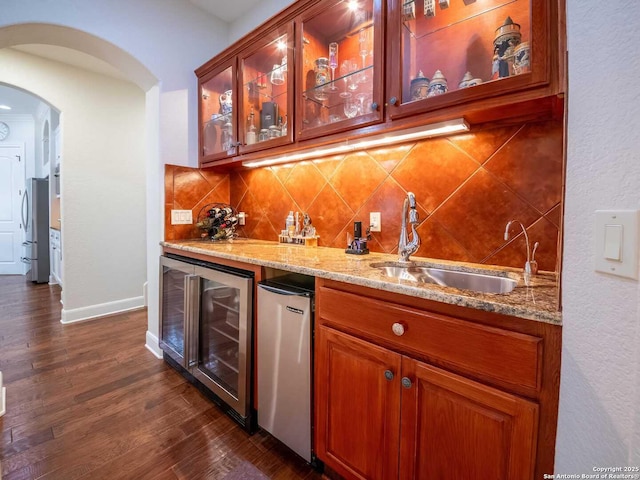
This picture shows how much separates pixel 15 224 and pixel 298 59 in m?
6.59

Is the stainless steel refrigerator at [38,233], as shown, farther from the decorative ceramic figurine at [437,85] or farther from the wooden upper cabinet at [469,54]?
the decorative ceramic figurine at [437,85]

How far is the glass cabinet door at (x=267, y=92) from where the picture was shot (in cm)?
170

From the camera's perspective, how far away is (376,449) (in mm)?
1032

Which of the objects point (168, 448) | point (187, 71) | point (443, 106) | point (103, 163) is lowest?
point (168, 448)

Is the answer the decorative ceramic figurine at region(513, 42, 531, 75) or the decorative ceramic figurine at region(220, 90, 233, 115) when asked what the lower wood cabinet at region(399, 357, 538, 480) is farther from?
the decorative ceramic figurine at region(220, 90, 233, 115)

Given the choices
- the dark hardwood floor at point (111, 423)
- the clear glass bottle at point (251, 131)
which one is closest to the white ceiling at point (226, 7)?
the clear glass bottle at point (251, 131)

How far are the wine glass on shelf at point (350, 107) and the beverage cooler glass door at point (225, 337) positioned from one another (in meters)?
0.98

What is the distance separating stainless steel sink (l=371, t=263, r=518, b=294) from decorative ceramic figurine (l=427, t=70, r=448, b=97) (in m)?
0.76

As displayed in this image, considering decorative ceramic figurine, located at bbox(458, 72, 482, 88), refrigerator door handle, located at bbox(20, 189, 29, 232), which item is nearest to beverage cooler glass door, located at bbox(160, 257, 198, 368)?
decorative ceramic figurine, located at bbox(458, 72, 482, 88)

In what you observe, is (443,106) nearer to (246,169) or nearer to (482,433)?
(482,433)

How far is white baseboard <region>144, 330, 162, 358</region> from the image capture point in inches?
91.9

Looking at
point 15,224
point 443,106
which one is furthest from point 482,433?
point 15,224

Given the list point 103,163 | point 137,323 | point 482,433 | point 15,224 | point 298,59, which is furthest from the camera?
point 15,224

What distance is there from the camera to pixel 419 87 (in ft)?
4.09
